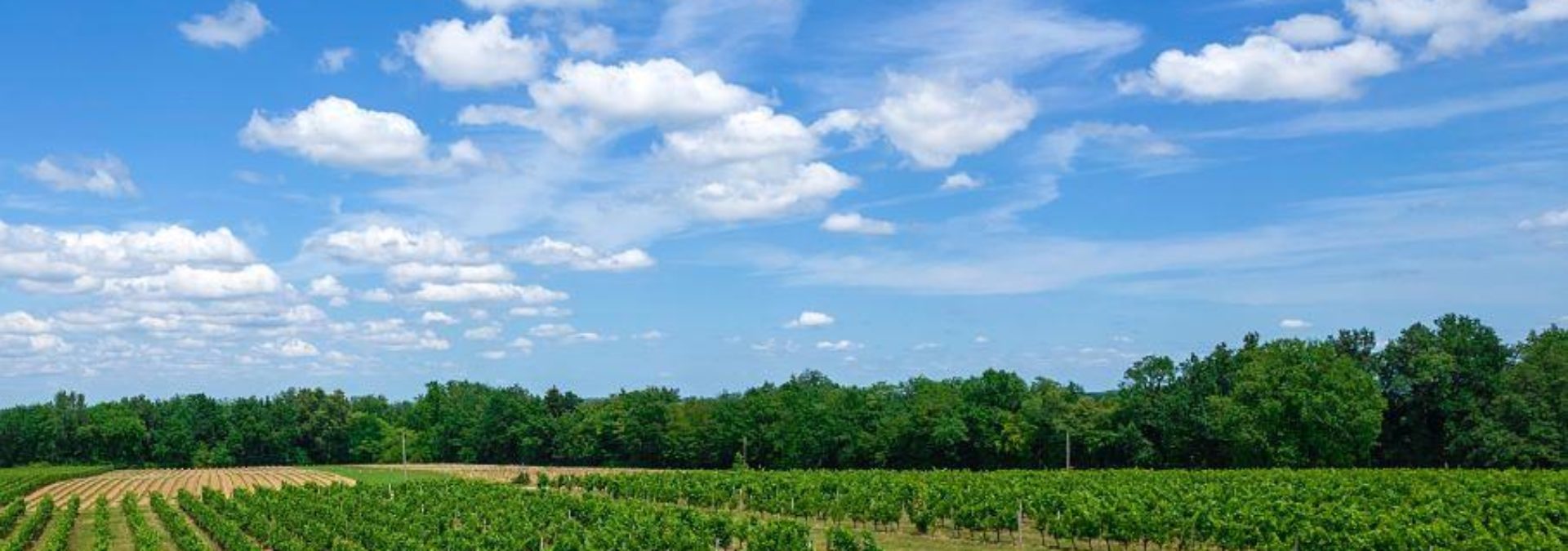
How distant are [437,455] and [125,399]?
151 ft

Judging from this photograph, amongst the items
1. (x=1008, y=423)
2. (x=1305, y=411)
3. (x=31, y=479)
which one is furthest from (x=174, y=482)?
(x=1305, y=411)

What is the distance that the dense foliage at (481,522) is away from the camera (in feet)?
128

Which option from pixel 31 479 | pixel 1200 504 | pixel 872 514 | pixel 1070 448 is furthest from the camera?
pixel 31 479

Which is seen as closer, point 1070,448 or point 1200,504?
point 1200,504

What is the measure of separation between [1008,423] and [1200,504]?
157 feet

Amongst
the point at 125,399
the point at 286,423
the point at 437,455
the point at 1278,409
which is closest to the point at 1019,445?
the point at 1278,409

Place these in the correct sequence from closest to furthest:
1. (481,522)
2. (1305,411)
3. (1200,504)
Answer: (1200,504)
(481,522)
(1305,411)

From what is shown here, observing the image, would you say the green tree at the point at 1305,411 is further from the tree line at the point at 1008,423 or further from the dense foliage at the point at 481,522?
the dense foliage at the point at 481,522

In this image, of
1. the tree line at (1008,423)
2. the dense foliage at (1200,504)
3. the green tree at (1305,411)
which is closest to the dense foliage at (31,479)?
the tree line at (1008,423)

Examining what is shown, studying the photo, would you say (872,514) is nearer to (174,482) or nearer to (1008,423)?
(1008,423)

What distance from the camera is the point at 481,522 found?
5009 centimetres

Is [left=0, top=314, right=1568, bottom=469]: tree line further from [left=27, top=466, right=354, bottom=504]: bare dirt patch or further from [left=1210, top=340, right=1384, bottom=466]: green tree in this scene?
[left=27, top=466, right=354, bottom=504]: bare dirt patch

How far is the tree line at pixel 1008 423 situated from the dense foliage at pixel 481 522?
123 feet

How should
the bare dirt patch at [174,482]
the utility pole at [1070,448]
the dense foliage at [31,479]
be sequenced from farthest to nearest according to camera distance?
the utility pole at [1070,448]
the bare dirt patch at [174,482]
the dense foliage at [31,479]
